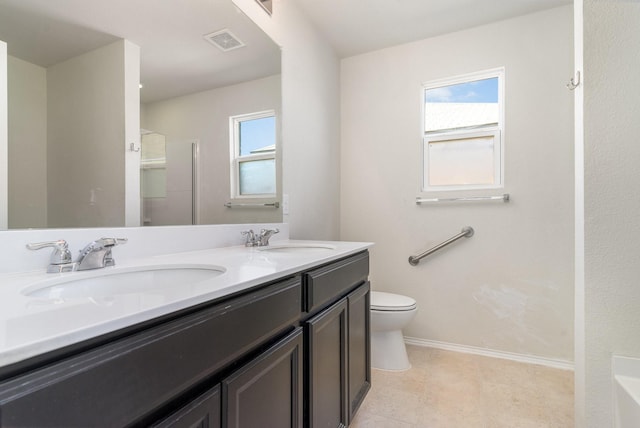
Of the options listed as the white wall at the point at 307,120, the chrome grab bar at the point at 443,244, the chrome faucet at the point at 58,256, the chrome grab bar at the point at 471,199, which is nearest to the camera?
the chrome faucet at the point at 58,256

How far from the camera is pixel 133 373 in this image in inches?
17.5

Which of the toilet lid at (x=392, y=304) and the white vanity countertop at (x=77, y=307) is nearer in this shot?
the white vanity countertop at (x=77, y=307)

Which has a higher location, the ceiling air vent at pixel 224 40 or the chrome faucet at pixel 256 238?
the ceiling air vent at pixel 224 40

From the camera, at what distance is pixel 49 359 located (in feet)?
1.20

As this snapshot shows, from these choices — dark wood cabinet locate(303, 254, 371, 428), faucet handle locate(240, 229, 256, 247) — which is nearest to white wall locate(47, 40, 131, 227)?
faucet handle locate(240, 229, 256, 247)

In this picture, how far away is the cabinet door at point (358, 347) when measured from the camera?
131cm

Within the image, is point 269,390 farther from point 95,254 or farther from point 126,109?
point 126,109

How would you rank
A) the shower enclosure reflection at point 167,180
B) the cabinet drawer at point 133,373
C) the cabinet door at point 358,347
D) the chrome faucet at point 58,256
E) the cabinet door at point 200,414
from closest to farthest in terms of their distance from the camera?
the cabinet drawer at point 133,373, the cabinet door at point 200,414, the chrome faucet at point 58,256, the shower enclosure reflection at point 167,180, the cabinet door at point 358,347

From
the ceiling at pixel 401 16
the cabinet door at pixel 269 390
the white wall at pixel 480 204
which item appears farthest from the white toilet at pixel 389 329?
the ceiling at pixel 401 16

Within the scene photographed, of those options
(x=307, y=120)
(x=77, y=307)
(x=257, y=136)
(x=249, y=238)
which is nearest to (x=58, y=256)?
(x=77, y=307)

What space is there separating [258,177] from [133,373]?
1.29 meters

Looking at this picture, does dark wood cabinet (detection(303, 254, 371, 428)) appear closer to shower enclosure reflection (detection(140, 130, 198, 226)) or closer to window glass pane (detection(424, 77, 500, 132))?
shower enclosure reflection (detection(140, 130, 198, 226))

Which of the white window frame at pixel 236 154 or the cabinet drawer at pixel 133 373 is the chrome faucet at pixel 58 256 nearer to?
the cabinet drawer at pixel 133 373

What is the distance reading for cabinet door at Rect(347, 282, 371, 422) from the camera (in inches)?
51.7
